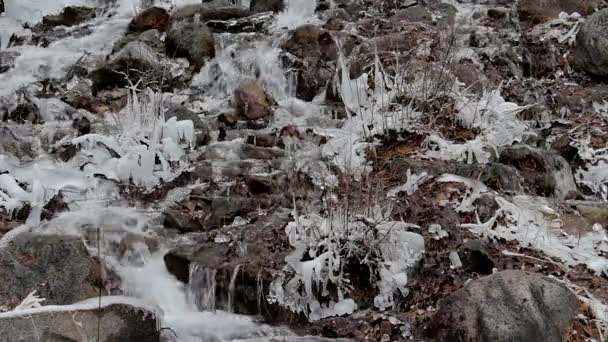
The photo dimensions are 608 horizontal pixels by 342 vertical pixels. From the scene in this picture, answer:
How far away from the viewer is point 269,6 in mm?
10180

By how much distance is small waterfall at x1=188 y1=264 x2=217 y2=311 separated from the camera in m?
4.48

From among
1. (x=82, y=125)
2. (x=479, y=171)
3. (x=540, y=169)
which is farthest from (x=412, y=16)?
(x=82, y=125)

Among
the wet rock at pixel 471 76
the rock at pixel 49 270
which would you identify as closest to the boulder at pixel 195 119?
the rock at pixel 49 270

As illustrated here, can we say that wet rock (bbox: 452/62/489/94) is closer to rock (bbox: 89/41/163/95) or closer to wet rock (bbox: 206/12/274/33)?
wet rock (bbox: 206/12/274/33)

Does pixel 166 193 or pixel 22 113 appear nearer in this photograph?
pixel 166 193

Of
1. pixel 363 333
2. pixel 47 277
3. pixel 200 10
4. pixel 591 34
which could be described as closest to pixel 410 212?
pixel 363 333

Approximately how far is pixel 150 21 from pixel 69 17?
1.44 meters

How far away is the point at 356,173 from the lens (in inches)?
222

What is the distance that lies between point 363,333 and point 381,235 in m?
0.70

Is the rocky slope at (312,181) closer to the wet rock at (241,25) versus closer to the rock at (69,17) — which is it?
the wet rock at (241,25)

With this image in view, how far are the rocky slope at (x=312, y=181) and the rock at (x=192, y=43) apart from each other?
0.03m

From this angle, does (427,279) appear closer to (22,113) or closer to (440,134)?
(440,134)

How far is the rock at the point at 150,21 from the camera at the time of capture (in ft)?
32.4

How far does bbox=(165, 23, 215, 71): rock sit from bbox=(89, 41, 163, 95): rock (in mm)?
399
